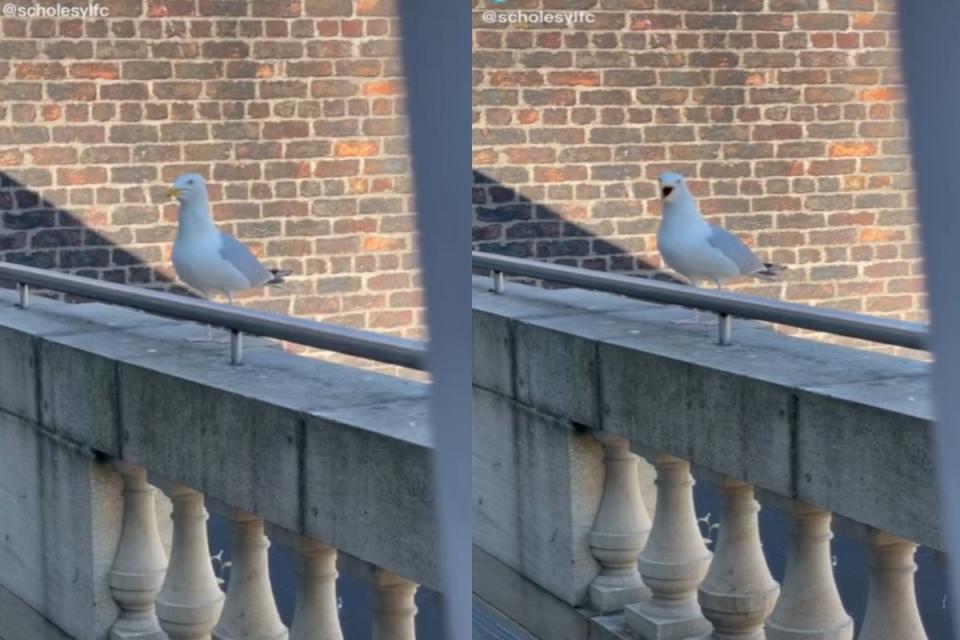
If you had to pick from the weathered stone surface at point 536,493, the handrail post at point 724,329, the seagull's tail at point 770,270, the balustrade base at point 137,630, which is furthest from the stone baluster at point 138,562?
the seagull's tail at point 770,270

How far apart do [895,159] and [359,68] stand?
2.16ft

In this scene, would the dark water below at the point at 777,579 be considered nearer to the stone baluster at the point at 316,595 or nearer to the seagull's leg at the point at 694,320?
the stone baluster at the point at 316,595

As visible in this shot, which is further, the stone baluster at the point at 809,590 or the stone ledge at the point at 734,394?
the stone baluster at the point at 809,590

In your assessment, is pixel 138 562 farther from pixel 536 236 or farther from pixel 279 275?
pixel 536 236

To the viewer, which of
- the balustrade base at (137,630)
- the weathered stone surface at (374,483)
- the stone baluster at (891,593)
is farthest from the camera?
the balustrade base at (137,630)

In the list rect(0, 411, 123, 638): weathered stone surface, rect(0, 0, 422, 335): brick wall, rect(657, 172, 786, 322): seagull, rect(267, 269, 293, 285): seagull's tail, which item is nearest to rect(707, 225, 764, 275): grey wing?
rect(657, 172, 786, 322): seagull

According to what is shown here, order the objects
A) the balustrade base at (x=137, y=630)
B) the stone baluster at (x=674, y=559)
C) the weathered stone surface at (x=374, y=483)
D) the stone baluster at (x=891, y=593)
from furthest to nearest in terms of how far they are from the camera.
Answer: the stone baluster at (x=674, y=559), the balustrade base at (x=137, y=630), the stone baluster at (x=891, y=593), the weathered stone surface at (x=374, y=483)

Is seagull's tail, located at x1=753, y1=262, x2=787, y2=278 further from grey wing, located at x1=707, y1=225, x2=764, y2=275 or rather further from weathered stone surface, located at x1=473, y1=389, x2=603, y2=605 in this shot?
weathered stone surface, located at x1=473, y1=389, x2=603, y2=605

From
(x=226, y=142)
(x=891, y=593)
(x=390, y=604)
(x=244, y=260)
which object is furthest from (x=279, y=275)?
(x=891, y=593)

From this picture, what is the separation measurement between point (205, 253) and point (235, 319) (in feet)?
0.38

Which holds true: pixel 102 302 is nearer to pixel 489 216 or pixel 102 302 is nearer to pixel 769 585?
pixel 489 216

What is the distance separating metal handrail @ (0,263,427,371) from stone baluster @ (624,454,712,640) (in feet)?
1.15

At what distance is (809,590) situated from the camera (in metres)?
1.46

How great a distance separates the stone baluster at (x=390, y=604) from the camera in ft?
4.47
